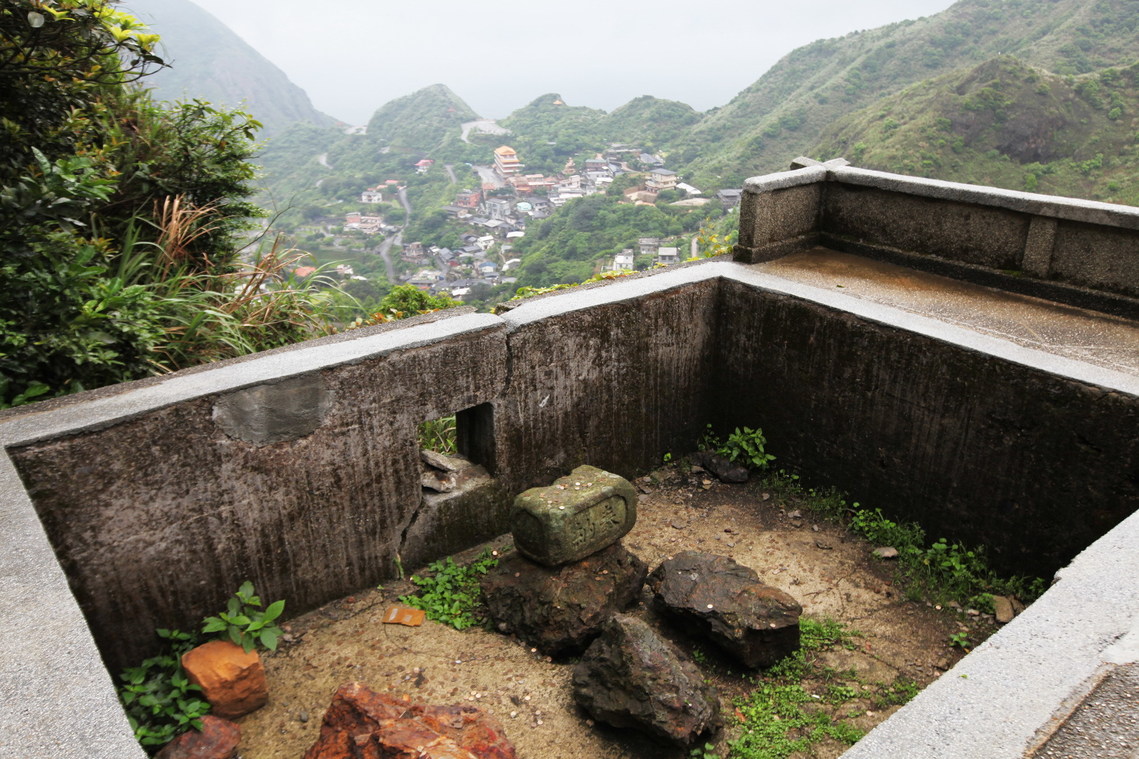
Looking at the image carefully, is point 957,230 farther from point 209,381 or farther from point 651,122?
point 651,122

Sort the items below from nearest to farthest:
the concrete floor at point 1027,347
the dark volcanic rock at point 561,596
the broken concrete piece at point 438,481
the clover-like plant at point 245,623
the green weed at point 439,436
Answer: the concrete floor at point 1027,347
the clover-like plant at point 245,623
the dark volcanic rock at point 561,596
the broken concrete piece at point 438,481
the green weed at point 439,436

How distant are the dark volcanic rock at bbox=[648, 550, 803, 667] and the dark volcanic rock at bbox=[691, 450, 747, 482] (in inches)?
46.6

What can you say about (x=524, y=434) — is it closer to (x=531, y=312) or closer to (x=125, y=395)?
(x=531, y=312)

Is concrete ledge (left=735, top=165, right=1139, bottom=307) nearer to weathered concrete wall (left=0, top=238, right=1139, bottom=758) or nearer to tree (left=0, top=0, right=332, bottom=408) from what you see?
weathered concrete wall (left=0, top=238, right=1139, bottom=758)

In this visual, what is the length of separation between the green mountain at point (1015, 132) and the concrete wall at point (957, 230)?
13.9 m

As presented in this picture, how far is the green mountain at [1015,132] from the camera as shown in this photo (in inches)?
752

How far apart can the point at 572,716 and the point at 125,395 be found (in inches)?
88.0

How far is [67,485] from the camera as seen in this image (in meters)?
2.94

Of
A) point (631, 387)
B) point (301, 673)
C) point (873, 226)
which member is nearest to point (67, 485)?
point (301, 673)

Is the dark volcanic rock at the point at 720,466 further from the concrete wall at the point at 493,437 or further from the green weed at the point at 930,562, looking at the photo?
the green weed at the point at 930,562

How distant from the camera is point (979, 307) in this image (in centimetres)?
455

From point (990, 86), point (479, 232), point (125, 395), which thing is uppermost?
point (990, 86)

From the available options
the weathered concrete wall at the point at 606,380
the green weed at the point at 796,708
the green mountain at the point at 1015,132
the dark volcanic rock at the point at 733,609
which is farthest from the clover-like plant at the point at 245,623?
the green mountain at the point at 1015,132

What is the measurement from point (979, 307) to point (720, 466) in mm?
1744
